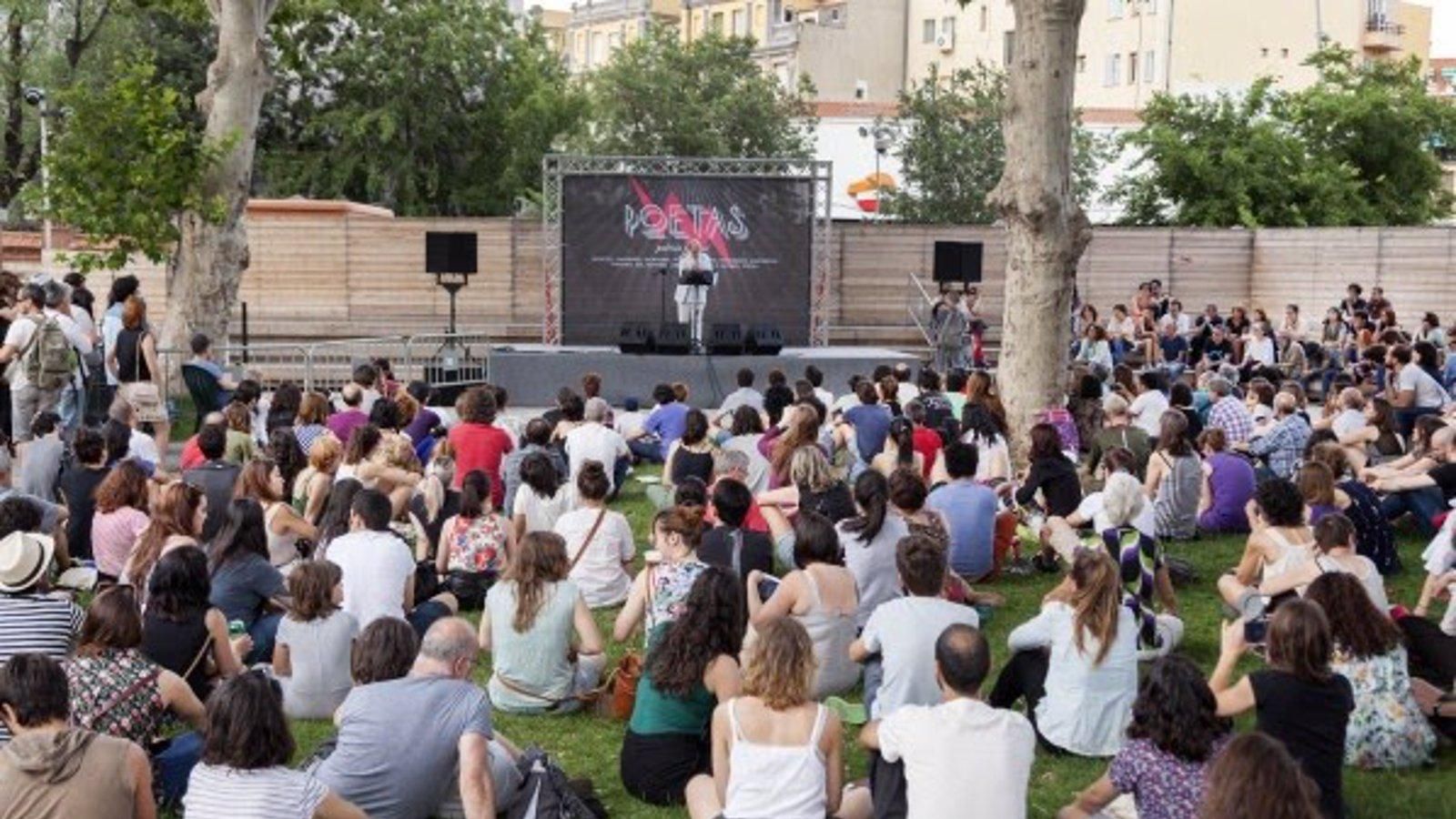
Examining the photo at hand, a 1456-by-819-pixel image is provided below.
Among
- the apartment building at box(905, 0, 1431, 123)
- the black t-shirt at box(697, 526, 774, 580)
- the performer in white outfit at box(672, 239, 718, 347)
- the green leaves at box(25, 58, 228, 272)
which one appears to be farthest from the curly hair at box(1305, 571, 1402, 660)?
the apartment building at box(905, 0, 1431, 123)

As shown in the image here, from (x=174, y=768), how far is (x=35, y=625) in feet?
3.32

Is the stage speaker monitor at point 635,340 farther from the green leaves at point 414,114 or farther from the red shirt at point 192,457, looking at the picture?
the green leaves at point 414,114

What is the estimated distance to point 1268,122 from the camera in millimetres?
36281

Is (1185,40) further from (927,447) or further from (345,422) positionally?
(345,422)

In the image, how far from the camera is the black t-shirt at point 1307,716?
19.7 feet

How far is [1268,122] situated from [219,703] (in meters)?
34.1

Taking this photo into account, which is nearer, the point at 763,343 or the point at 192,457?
the point at 192,457

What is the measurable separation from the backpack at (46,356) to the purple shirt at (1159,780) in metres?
11.0

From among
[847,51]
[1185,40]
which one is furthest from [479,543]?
[847,51]

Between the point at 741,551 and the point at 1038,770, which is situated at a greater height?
the point at 741,551

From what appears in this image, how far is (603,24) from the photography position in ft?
272

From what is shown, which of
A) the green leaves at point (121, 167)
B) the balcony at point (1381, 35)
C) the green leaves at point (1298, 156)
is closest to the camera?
the green leaves at point (121, 167)

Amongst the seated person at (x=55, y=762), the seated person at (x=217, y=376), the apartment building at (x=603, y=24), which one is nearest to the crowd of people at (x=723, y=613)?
the seated person at (x=55, y=762)

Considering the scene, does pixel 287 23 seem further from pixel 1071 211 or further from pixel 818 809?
pixel 818 809
